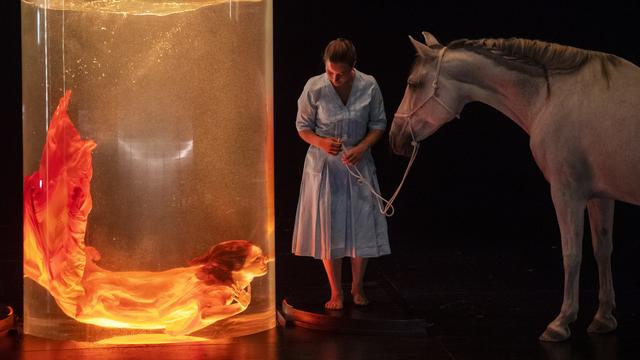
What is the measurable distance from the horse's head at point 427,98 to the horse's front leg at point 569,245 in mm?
564

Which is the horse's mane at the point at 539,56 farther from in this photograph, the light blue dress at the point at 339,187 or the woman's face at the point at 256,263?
the woman's face at the point at 256,263

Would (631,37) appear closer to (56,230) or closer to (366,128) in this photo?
(366,128)

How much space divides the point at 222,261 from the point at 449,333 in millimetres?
1011

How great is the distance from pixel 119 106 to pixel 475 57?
148cm

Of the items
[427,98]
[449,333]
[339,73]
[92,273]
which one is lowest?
[449,333]

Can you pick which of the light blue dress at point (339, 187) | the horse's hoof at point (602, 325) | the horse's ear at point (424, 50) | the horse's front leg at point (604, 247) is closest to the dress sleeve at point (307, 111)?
the light blue dress at point (339, 187)

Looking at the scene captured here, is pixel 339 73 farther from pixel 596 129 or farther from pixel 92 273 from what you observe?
pixel 92 273

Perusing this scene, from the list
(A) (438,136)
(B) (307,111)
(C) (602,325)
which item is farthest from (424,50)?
(A) (438,136)

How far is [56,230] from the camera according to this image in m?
3.92

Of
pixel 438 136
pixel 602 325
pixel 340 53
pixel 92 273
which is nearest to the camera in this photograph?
pixel 92 273

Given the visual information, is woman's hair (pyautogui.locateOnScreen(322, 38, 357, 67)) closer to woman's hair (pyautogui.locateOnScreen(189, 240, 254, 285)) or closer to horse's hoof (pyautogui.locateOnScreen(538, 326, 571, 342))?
woman's hair (pyautogui.locateOnScreen(189, 240, 254, 285))

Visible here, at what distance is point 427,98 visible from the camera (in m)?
4.08

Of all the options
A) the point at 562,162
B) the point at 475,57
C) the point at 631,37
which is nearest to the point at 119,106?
the point at 475,57

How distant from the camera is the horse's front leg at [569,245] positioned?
3.82 meters
